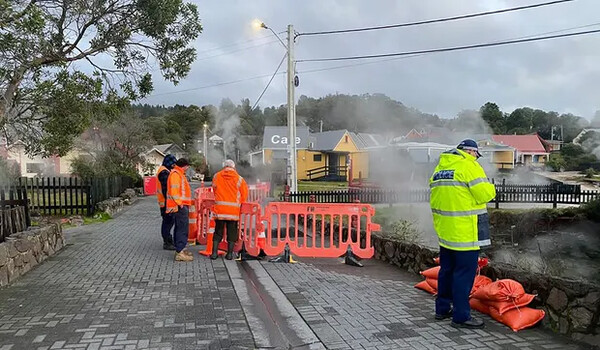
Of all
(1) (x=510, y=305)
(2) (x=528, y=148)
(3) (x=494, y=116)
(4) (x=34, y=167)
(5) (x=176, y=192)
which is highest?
(3) (x=494, y=116)

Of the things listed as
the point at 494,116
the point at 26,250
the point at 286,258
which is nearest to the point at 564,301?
the point at 286,258

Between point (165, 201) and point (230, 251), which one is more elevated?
point (165, 201)

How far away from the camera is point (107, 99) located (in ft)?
28.0

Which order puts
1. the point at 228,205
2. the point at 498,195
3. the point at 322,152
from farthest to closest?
the point at 322,152 → the point at 498,195 → the point at 228,205

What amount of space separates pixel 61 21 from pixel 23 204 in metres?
3.13

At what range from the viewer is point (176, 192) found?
7453 mm

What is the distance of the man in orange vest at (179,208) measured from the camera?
24.1 ft

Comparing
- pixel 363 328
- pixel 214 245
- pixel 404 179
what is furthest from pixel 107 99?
pixel 404 179

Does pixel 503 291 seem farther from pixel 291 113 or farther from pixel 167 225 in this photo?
pixel 291 113

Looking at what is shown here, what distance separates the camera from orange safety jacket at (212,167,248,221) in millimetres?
7199

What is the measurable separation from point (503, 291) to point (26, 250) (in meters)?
6.26

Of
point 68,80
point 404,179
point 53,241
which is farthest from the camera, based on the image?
point 404,179

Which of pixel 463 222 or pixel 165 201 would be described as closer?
pixel 463 222

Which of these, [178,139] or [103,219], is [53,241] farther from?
[178,139]
